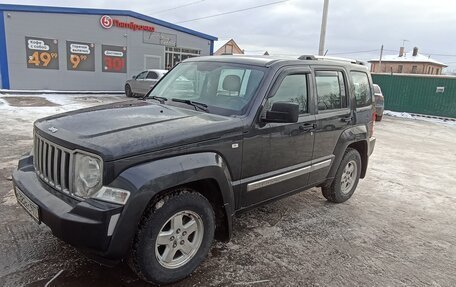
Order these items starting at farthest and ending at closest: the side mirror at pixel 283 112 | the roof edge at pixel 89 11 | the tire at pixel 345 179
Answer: the roof edge at pixel 89 11
the tire at pixel 345 179
the side mirror at pixel 283 112

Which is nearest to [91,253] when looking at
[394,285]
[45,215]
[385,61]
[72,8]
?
[45,215]

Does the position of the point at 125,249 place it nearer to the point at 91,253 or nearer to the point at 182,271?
the point at 91,253

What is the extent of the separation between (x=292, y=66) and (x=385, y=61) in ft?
235

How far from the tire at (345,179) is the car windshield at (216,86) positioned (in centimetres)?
199

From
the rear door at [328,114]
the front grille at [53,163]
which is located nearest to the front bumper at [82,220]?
the front grille at [53,163]

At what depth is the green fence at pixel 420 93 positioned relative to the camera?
1834 centimetres

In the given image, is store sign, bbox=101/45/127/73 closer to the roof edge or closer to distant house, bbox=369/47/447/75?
the roof edge

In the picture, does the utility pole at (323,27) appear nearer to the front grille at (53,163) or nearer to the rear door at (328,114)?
the rear door at (328,114)

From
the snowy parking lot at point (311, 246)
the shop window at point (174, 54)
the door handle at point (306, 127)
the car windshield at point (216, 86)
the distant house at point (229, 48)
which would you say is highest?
the distant house at point (229, 48)

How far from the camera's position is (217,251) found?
3.62 m

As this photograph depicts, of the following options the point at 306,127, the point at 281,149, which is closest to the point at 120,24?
the point at 306,127

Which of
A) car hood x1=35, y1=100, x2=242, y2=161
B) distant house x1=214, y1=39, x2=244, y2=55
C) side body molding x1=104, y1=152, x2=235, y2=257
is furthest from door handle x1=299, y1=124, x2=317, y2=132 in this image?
distant house x1=214, y1=39, x2=244, y2=55

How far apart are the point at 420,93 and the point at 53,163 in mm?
20275

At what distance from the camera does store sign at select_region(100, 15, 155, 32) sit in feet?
66.5
